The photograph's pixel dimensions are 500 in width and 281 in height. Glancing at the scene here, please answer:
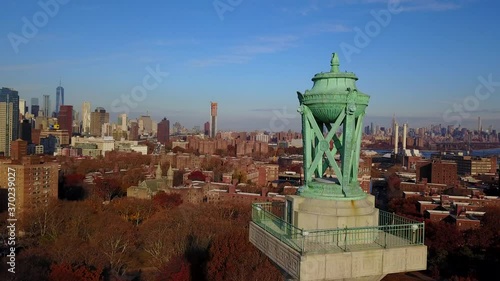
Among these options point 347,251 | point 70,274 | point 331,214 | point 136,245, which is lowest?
point 136,245

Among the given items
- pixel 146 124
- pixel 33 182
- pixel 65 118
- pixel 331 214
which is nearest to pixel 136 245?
pixel 33 182

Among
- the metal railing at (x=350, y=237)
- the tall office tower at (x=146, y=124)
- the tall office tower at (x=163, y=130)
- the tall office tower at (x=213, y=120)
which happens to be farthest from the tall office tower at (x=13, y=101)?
the tall office tower at (x=146, y=124)

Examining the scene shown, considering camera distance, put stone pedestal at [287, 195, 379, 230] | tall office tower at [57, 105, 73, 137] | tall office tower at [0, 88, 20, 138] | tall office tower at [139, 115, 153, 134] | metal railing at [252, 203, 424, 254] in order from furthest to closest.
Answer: tall office tower at [139, 115, 153, 134] → tall office tower at [57, 105, 73, 137] → tall office tower at [0, 88, 20, 138] → stone pedestal at [287, 195, 379, 230] → metal railing at [252, 203, 424, 254]

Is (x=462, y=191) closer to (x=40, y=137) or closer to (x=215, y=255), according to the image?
(x=215, y=255)

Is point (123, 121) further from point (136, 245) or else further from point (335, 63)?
point (335, 63)

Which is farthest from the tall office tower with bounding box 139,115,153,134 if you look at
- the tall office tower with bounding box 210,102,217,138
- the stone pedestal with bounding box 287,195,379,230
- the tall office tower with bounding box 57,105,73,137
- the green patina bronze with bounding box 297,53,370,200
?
the stone pedestal with bounding box 287,195,379,230

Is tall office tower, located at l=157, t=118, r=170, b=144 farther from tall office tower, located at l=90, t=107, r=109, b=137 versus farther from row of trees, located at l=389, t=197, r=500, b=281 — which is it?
row of trees, located at l=389, t=197, r=500, b=281
